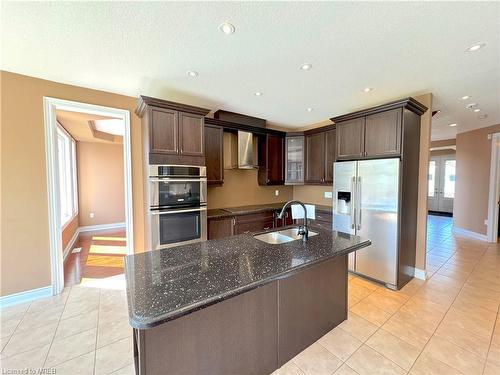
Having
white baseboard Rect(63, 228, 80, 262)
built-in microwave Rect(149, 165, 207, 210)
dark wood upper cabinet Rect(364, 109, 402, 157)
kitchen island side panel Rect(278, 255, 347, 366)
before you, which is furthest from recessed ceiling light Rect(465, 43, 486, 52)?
white baseboard Rect(63, 228, 80, 262)

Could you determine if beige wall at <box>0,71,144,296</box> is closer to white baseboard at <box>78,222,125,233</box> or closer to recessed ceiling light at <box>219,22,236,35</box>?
recessed ceiling light at <box>219,22,236,35</box>

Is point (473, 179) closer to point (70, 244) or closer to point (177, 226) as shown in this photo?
point (177, 226)

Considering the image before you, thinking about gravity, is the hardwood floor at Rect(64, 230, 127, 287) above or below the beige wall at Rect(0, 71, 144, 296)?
below

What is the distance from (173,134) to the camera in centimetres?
288

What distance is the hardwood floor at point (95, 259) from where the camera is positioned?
3.30m

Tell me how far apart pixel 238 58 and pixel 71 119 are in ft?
12.2

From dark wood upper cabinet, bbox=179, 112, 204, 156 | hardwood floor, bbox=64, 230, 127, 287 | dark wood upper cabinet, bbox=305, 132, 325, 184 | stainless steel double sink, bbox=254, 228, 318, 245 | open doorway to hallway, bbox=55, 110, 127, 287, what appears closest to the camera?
stainless steel double sink, bbox=254, 228, 318, 245

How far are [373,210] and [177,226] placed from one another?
2.70 m

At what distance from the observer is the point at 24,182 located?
8.54ft

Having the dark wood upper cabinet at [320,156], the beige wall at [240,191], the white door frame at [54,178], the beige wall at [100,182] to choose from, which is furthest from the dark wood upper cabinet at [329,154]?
the beige wall at [100,182]

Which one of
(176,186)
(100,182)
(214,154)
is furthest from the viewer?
(100,182)

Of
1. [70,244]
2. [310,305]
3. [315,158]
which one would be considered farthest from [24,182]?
→ [315,158]

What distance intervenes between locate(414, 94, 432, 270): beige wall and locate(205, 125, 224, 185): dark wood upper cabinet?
299 cm

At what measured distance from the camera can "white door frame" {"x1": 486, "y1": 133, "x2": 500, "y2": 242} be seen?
4746 mm
